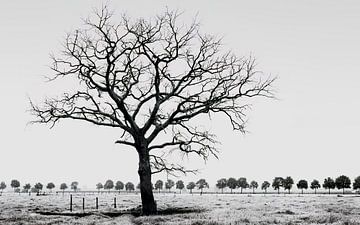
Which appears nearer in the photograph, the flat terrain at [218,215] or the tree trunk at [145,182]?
the flat terrain at [218,215]

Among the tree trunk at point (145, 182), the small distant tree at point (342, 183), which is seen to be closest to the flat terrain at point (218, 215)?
the tree trunk at point (145, 182)

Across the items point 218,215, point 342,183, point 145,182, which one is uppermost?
point 145,182

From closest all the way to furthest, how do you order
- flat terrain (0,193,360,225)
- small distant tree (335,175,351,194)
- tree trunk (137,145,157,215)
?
flat terrain (0,193,360,225)
tree trunk (137,145,157,215)
small distant tree (335,175,351,194)

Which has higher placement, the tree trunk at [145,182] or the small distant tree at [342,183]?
the tree trunk at [145,182]

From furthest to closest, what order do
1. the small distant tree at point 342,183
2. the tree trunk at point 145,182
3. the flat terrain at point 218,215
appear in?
the small distant tree at point 342,183
the tree trunk at point 145,182
the flat terrain at point 218,215

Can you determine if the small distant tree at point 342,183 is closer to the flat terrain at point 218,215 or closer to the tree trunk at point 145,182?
the flat terrain at point 218,215

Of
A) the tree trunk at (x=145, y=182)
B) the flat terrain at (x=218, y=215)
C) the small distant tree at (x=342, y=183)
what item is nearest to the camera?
the flat terrain at (x=218, y=215)

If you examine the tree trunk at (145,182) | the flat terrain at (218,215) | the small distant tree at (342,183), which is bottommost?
the small distant tree at (342,183)

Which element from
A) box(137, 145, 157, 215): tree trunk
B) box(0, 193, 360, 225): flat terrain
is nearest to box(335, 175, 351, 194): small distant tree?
box(0, 193, 360, 225): flat terrain

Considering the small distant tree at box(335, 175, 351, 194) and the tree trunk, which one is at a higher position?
the tree trunk

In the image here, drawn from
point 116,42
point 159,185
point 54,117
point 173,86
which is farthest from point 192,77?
point 159,185

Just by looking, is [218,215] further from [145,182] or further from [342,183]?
[342,183]

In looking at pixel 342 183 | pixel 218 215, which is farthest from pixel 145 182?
pixel 342 183

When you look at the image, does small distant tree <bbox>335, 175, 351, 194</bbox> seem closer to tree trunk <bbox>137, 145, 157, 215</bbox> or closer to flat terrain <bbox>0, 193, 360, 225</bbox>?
flat terrain <bbox>0, 193, 360, 225</bbox>
